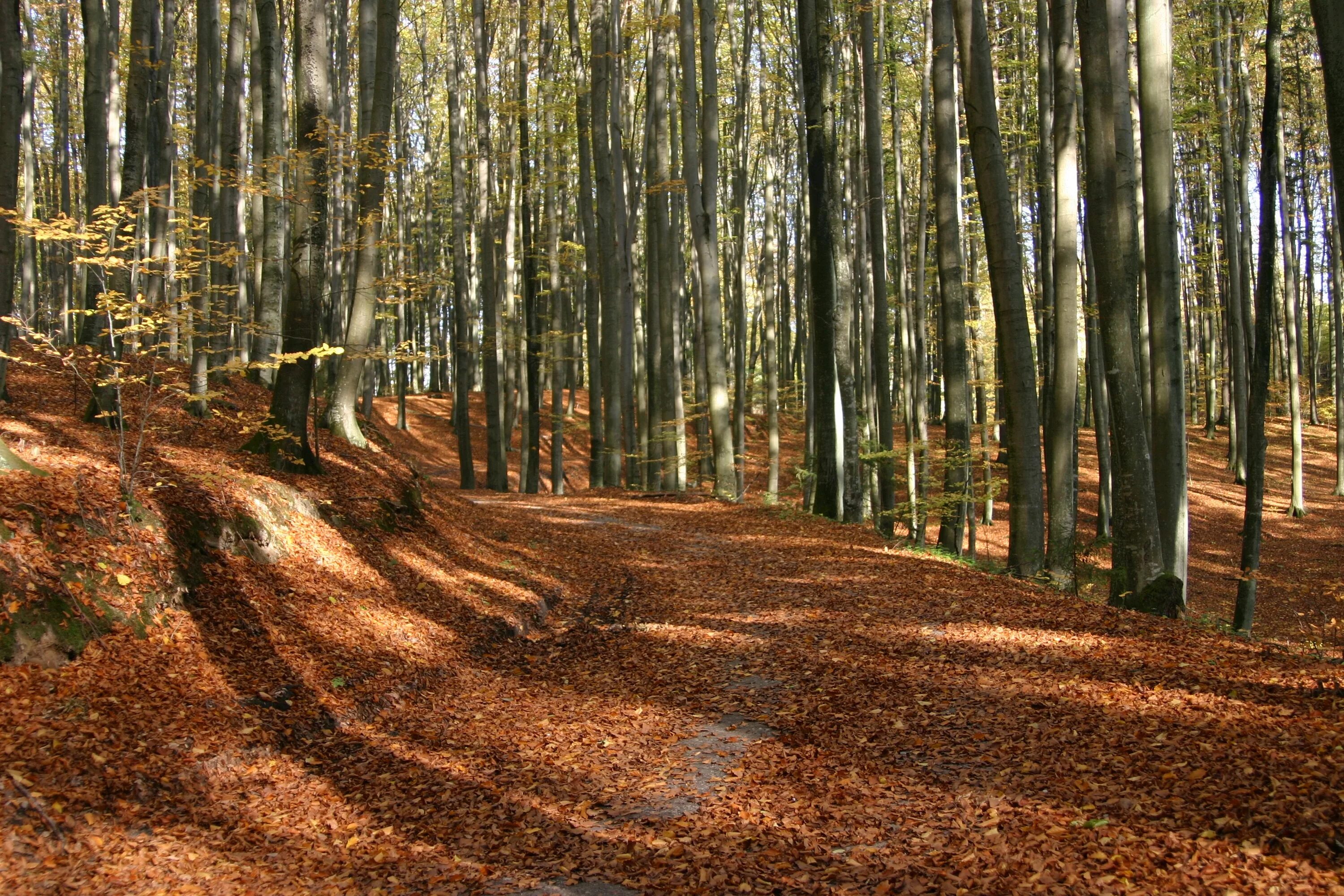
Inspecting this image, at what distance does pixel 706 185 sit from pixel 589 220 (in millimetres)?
5094

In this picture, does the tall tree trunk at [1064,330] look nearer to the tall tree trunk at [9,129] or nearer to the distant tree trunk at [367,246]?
the distant tree trunk at [367,246]

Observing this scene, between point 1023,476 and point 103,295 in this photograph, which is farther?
point 1023,476

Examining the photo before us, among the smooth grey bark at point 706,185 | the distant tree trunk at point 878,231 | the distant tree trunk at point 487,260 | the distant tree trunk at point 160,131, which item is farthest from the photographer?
the distant tree trunk at point 487,260

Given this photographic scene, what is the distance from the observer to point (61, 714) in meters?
4.47

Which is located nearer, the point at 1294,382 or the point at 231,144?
the point at 231,144

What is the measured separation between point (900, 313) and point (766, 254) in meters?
3.83

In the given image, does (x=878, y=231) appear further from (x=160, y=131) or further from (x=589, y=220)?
(x=160, y=131)

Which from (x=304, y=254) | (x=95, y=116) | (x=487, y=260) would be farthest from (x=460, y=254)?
(x=304, y=254)

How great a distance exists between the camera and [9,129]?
7766 mm

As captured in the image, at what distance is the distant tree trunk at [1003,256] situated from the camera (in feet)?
32.1

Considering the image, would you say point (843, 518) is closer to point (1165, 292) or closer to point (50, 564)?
point (1165, 292)

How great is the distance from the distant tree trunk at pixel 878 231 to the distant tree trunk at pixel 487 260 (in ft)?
26.4

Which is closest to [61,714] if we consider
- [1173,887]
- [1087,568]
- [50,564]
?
[50,564]

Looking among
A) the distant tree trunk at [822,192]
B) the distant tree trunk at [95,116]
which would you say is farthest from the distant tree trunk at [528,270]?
the distant tree trunk at [95,116]
